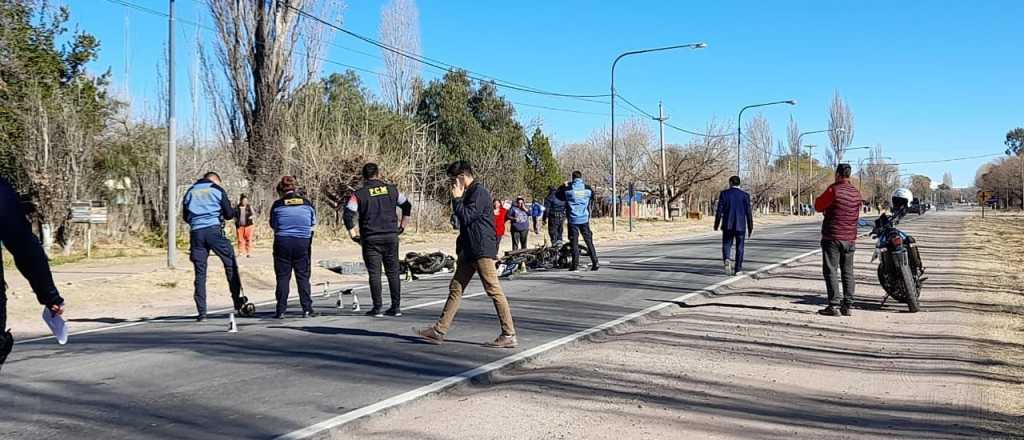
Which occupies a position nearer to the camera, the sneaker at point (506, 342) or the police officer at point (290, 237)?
the sneaker at point (506, 342)

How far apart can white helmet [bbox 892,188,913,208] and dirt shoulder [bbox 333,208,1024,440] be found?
52.1 inches

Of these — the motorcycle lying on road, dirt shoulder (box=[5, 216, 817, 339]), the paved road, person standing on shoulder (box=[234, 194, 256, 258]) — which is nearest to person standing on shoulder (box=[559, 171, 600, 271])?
the paved road

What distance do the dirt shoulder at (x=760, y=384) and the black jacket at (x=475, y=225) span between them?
1.16 metres

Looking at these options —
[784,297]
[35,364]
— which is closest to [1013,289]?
[784,297]

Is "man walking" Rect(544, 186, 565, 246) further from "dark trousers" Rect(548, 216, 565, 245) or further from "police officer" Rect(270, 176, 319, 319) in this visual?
"police officer" Rect(270, 176, 319, 319)

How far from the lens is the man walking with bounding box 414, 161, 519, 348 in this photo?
8.56 meters

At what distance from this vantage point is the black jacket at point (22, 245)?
4.10m

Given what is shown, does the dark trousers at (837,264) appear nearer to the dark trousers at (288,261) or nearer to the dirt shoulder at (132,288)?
the dark trousers at (288,261)

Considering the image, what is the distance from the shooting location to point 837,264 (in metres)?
11.2

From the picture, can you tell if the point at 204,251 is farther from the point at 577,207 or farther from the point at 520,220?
the point at 520,220

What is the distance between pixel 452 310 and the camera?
345 inches

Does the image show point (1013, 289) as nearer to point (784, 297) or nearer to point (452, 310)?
point (784, 297)

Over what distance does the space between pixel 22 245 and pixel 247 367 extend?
3.78 meters

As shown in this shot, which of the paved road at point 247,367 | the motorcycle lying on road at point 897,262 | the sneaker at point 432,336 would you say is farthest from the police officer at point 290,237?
the motorcycle lying on road at point 897,262
